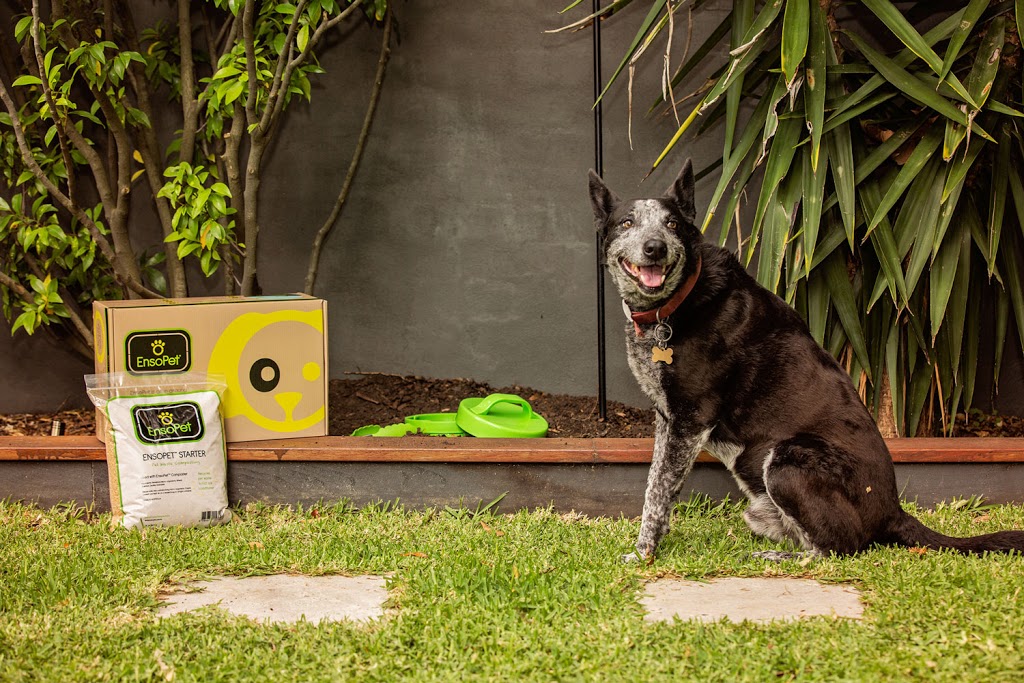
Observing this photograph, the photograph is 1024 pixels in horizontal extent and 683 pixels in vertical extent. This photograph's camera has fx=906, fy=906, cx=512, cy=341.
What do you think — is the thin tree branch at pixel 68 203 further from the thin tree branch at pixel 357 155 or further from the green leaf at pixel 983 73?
the green leaf at pixel 983 73

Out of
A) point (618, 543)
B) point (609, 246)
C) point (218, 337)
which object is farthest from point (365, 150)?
point (618, 543)

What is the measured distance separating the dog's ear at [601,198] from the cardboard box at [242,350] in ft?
3.76

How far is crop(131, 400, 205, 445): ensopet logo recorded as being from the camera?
3107 millimetres

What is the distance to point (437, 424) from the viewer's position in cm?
369

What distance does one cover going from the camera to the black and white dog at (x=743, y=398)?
8.85 feet

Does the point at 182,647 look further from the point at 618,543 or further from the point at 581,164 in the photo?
the point at 581,164

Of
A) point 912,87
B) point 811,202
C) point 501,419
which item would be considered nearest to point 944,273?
point 811,202

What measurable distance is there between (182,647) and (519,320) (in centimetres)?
241

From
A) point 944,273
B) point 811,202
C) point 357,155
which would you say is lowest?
point 944,273

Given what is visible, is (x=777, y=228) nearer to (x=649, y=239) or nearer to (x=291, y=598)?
(x=649, y=239)

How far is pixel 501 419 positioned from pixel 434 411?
539 millimetres

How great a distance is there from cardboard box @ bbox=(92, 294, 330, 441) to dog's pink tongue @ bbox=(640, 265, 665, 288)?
4.27 feet

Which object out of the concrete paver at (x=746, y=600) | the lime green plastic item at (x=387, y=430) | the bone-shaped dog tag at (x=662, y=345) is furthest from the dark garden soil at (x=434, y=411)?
the concrete paver at (x=746, y=600)

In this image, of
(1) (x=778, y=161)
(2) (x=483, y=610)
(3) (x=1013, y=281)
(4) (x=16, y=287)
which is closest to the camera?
(2) (x=483, y=610)
